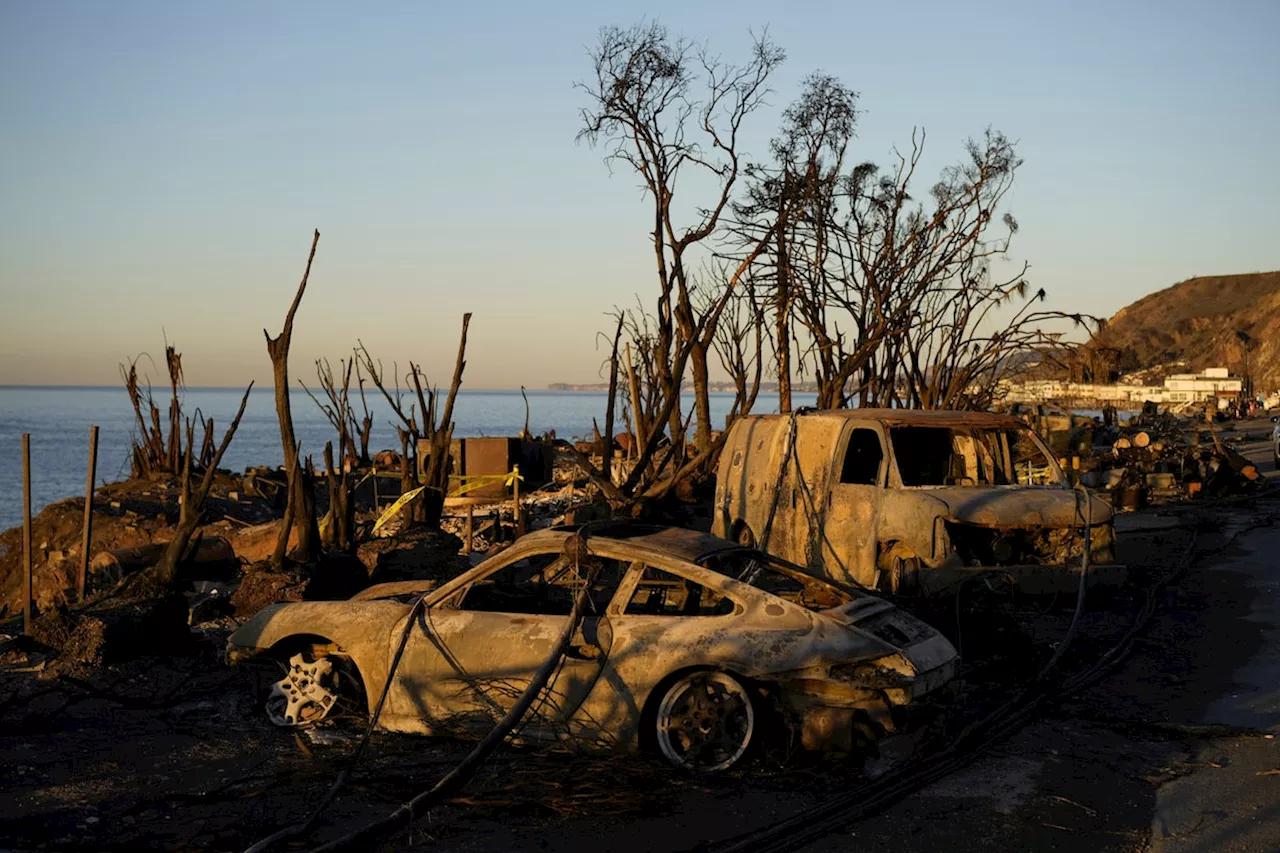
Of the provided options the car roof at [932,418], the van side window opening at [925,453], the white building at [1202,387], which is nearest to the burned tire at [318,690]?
the car roof at [932,418]

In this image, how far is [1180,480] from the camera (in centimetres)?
3020

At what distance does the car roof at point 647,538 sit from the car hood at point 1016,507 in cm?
473

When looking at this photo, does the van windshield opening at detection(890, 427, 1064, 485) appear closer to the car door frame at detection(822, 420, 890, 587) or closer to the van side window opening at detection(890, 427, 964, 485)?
→ the van side window opening at detection(890, 427, 964, 485)

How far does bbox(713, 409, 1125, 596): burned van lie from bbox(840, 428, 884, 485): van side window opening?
0.04ft

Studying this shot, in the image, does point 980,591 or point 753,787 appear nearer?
point 753,787

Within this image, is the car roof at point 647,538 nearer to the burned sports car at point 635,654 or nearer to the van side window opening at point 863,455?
the burned sports car at point 635,654

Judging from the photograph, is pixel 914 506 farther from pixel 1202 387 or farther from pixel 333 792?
pixel 1202 387

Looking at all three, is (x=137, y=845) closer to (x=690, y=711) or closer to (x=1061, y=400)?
(x=690, y=711)

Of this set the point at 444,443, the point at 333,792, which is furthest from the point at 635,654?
the point at 444,443

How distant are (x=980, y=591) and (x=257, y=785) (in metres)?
7.41

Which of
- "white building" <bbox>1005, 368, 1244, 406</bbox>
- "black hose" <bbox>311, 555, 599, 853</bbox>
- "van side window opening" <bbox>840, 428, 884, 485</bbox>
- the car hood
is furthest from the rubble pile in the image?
"white building" <bbox>1005, 368, 1244, 406</bbox>

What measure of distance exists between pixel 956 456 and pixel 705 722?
8.02 m

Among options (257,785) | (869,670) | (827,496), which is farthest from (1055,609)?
(257,785)

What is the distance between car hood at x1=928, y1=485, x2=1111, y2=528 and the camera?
40.2ft
